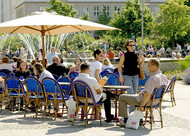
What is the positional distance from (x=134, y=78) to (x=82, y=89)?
1.30 meters

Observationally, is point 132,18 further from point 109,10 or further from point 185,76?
point 185,76

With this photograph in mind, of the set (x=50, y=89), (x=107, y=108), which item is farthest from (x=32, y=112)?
(x=107, y=108)

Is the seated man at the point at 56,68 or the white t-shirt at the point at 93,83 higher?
the seated man at the point at 56,68

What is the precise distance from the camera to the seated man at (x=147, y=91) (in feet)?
27.7

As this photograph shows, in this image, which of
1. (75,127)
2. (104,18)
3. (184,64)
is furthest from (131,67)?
(104,18)

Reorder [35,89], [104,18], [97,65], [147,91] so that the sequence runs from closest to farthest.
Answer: [147,91] → [35,89] → [97,65] → [104,18]

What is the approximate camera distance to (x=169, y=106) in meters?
12.1

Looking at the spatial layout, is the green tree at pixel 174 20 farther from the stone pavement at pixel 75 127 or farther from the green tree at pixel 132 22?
the stone pavement at pixel 75 127

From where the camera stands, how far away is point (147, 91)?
842cm


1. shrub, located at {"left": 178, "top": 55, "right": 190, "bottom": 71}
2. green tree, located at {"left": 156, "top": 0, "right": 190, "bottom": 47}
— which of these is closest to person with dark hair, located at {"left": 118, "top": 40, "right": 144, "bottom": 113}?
shrub, located at {"left": 178, "top": 55, "right": 190, "bottom": 71}

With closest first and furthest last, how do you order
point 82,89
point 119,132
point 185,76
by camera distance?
point 119,132
point 82,89
point 185,76

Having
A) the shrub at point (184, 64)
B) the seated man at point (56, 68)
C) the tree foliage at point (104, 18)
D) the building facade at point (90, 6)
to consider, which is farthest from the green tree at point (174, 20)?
the seated man at point (56, 68)

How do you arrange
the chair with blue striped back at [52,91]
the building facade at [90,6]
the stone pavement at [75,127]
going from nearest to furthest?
1. the stone pavement at [75,127]
2. the chair with blue striped back at [52,91]
3. the building facade at [90,6]

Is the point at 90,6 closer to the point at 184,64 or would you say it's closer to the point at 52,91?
the point at 184,64
